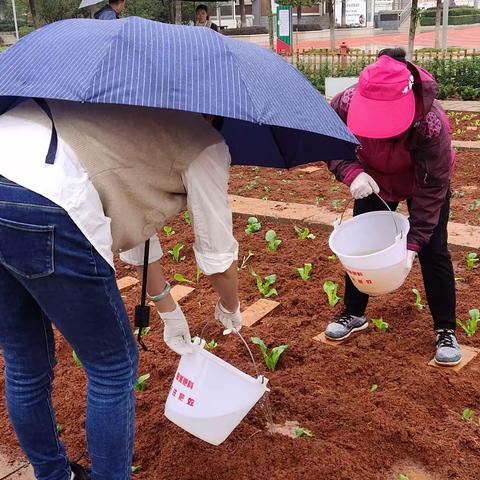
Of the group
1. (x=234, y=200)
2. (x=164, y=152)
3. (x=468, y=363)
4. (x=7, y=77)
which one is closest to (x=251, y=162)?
(x=164, y=152)

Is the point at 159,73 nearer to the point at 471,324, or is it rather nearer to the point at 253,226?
the point at 471,324

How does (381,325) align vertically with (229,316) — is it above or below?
below

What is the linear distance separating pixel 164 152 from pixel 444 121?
4.52ft

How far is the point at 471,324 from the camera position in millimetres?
3201

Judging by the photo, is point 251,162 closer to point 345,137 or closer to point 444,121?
point 345,137

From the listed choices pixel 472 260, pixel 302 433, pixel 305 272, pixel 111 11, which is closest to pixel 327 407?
pixel 302 433

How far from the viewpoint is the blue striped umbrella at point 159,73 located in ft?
5.12

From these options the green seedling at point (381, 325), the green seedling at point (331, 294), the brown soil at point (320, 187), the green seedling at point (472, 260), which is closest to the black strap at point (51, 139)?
the green seedling at point (381, 325)

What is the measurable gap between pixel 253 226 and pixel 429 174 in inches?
94.7

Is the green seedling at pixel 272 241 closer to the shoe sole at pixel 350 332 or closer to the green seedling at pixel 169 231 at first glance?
the green seedling at pixel 169 231

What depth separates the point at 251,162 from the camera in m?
2.36

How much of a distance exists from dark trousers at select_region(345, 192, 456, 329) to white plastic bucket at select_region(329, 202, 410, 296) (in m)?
0.13

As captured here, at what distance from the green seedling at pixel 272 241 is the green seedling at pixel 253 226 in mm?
206

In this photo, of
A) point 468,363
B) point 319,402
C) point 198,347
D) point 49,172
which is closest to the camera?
point 49,172
